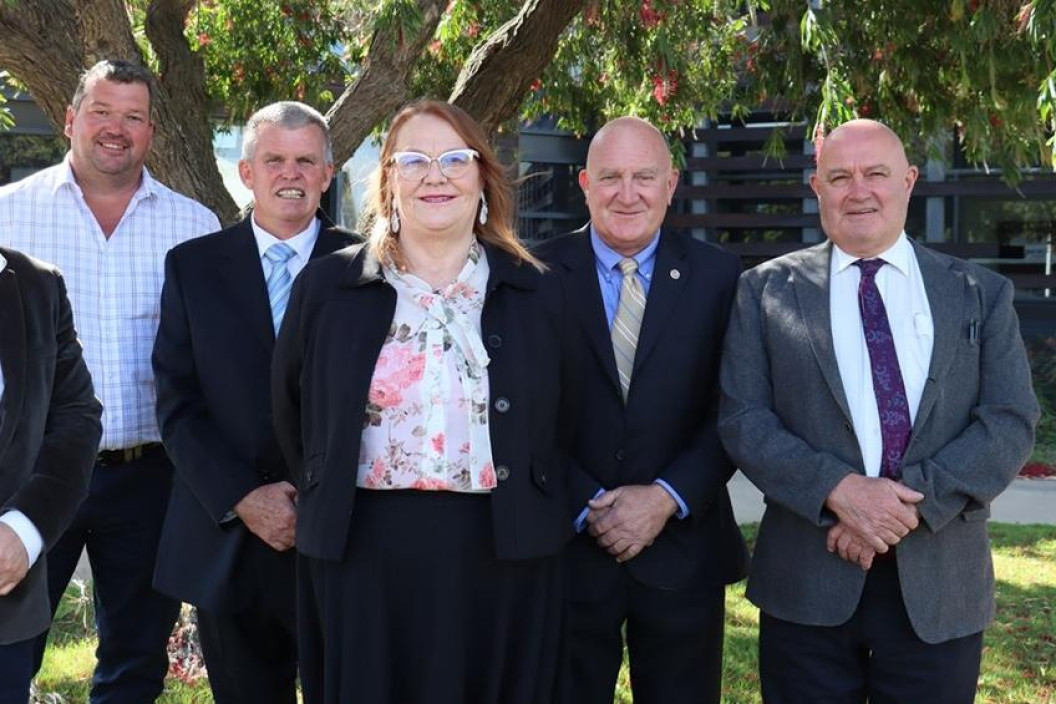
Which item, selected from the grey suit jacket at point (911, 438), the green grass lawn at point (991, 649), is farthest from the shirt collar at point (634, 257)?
the green grass lawn at point (991, 649)

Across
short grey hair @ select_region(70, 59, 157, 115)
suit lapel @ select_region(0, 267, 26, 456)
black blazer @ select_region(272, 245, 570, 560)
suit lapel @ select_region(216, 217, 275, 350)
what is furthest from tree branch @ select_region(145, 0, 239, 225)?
suit lapel @ select_region(0, 267, 26, 456)

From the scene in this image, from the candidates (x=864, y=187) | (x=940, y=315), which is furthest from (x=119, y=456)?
(x=940, y=315)

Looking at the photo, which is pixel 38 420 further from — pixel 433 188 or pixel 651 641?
pixel 651 641

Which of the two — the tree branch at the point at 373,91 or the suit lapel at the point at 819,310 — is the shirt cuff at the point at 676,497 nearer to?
the suit lapel at the point at 819,310

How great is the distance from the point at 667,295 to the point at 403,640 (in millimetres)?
1327

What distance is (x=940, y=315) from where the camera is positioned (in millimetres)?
3455

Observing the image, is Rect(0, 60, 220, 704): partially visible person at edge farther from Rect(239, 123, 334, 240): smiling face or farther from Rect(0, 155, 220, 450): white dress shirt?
Rect(239, 123, 334, 240): smiling face

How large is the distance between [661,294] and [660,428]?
407 mm

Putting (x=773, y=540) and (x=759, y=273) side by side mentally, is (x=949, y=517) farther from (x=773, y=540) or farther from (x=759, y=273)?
(x=759, y=273)

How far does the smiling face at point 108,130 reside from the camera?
4164mm

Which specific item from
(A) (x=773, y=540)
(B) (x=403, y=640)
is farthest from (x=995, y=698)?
(B) (x=403, y=640)

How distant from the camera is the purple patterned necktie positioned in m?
3.40

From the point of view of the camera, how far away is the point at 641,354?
3.74 metres

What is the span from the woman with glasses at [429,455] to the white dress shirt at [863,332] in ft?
2.73
